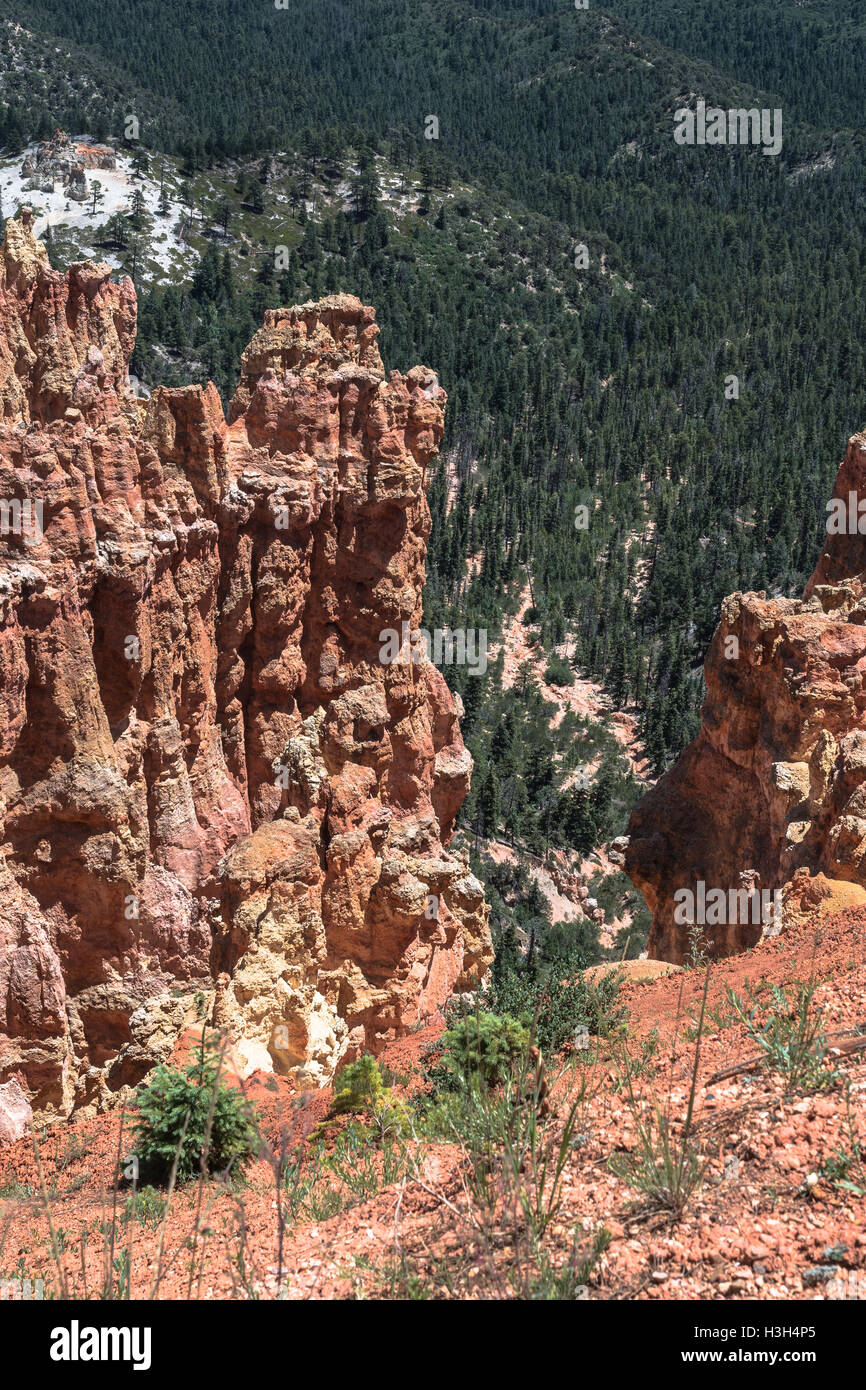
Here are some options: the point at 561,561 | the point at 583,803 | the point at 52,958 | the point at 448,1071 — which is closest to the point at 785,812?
the point at 448,1071

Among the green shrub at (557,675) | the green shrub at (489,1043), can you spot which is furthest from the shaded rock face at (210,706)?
the green shrub at (557,675)

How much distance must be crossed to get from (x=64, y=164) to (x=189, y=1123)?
115987mm

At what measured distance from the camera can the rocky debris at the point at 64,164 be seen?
4139 inches

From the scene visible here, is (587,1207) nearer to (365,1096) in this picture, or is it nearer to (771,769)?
(365,1096)

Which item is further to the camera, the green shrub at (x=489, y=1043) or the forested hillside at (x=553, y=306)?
the forested hillside at (x=553, y=306)

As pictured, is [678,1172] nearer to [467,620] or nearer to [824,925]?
[824,925]

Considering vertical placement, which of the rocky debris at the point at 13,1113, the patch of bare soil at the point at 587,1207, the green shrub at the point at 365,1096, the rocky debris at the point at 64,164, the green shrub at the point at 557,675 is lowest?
the green shrub at the point at 557,675

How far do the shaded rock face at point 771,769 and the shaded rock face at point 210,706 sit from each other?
4.80 m

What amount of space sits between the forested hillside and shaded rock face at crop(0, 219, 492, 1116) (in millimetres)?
26151

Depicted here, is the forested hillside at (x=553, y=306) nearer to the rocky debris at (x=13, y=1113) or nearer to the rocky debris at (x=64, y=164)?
the rocky debris at (x=64, y=164)

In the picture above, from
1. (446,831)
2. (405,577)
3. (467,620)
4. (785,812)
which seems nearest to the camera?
(785,812)

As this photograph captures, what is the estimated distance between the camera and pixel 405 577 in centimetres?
1870

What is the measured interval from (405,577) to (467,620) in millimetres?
54113

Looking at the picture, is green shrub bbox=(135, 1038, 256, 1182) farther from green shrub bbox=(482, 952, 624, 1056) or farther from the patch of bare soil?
green shrub bbox=(482, 952, 624, 1056)
